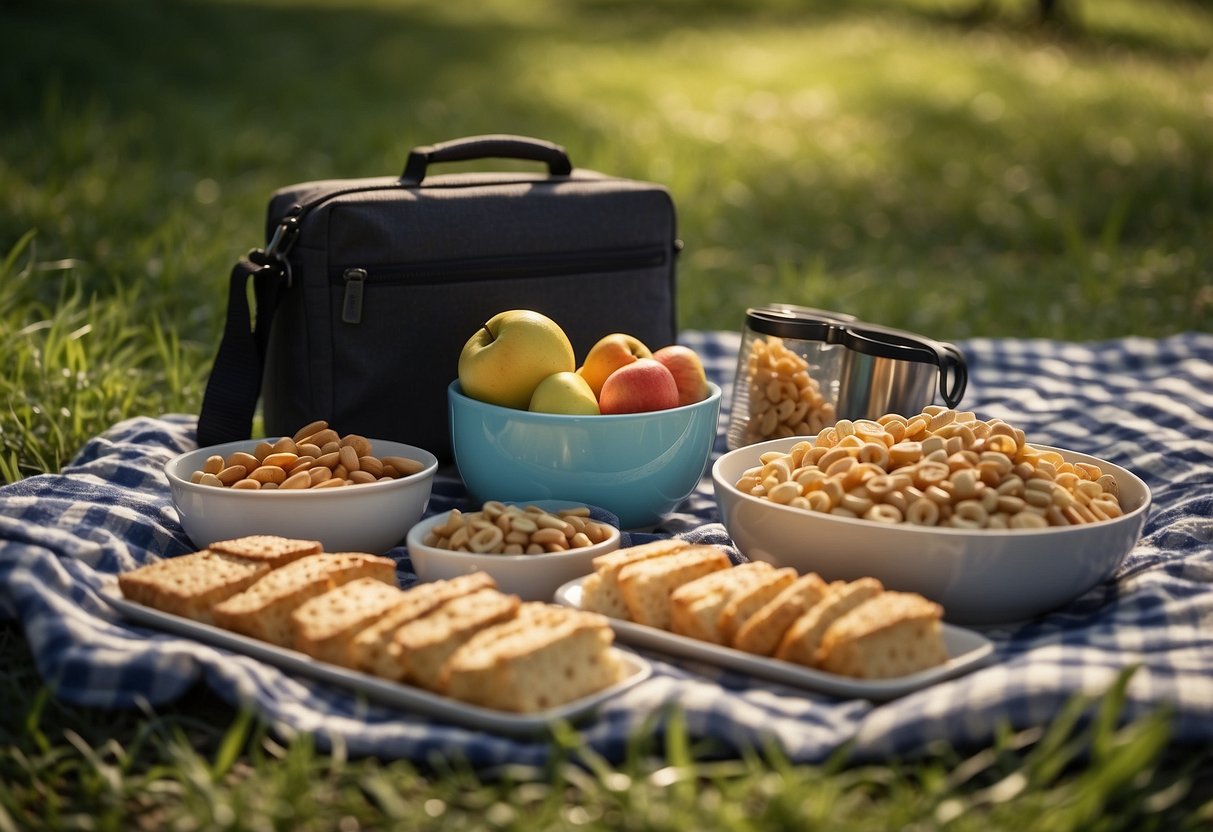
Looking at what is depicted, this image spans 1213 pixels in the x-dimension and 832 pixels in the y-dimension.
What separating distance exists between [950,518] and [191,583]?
1296 millimetres

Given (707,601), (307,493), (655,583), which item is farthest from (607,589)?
(307,493)

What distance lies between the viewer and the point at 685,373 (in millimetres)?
2848

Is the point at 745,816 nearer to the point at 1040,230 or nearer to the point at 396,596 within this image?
the point at 396,596

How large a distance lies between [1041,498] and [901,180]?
514 cm

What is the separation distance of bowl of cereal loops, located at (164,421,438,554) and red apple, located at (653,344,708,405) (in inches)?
21.5

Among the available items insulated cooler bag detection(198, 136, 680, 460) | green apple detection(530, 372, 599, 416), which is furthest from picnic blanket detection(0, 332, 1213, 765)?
green apple detection(530, 372, 599, 416)

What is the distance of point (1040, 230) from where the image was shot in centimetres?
614

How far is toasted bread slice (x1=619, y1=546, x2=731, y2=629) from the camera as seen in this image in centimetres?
218

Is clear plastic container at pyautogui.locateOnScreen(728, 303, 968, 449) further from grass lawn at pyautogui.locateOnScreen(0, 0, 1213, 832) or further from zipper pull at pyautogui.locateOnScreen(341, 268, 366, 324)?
grass lawn at pyautogui.locateOnScreen(0, 0, 1213, 832)

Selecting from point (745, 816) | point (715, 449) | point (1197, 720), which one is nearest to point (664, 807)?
point (745, 816)

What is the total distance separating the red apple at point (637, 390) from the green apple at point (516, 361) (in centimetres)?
12

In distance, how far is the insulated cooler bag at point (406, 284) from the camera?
298cm

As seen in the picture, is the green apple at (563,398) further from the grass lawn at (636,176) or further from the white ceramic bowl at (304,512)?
the grass lawn at (636,176)

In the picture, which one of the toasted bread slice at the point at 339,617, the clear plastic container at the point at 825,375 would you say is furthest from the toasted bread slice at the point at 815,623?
the clear plastic container at the point at 825,375
